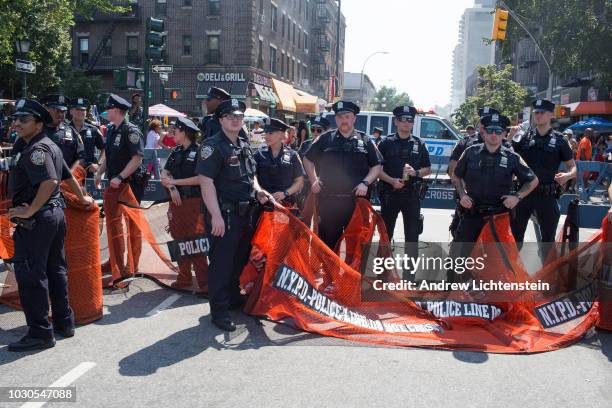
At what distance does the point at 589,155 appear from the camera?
61.1ft

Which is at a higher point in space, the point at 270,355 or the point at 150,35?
the point at 150,35

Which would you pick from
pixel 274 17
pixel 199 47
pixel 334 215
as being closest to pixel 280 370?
pixel 334 215

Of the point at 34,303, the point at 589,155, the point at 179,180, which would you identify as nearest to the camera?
the point at 34,303

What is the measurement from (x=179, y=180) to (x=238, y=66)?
31358 millimetres

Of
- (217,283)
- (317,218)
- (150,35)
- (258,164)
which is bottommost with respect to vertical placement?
(217,283)

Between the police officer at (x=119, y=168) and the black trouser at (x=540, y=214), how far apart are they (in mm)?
4251

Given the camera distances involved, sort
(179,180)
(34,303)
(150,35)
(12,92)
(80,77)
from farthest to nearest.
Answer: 1. (80,77)
2. (12,92)
3. (150,35)
4. (179,180)
5. (34,303)

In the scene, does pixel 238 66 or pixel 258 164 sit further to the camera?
pixel 238 66

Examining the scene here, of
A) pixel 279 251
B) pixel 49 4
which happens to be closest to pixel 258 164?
pixel 279 251

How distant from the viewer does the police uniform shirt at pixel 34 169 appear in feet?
15.1

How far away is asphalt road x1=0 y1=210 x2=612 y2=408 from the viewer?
12.9ft

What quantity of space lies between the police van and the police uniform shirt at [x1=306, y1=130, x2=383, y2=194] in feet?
37.7

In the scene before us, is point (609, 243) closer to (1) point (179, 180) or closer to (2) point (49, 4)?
(1) point (179, 180)

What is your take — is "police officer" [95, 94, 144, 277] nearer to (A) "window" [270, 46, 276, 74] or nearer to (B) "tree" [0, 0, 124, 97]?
(B) "tree" [0, 0, 124, 97]
